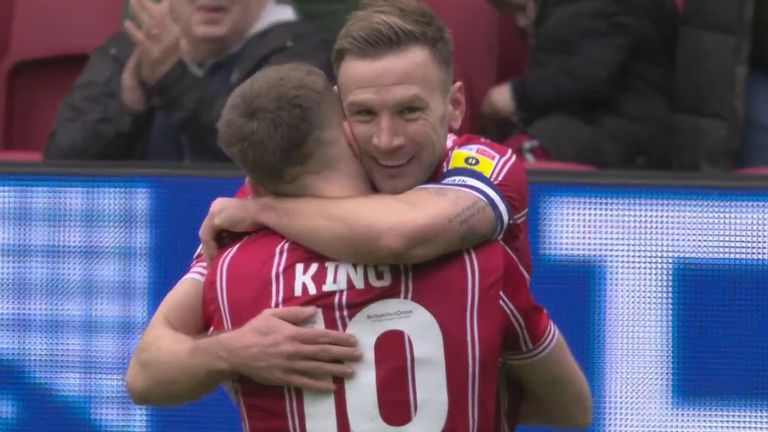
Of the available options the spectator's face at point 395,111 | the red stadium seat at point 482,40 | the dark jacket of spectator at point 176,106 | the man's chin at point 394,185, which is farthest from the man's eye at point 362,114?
the red stadium seat at point 482,40

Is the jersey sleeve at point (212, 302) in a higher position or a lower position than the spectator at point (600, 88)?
higher

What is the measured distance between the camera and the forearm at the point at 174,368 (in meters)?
2.56

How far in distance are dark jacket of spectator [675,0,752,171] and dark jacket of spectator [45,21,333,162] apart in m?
1.01

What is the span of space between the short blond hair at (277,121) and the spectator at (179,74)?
5.84 feet

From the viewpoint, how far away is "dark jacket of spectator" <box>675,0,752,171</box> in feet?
13.9

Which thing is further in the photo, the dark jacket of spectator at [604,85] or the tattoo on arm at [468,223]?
the dark jacket of spectator at [604,85]

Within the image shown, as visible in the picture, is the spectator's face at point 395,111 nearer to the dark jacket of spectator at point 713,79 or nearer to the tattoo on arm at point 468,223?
the tattoo on arm at point 468,223

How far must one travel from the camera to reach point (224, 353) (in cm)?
253

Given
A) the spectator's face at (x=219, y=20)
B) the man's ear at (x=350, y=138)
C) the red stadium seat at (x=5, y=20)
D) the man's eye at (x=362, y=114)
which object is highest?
the man's eye at (x=362, y=114)

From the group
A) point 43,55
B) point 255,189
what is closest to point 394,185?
point 255,189

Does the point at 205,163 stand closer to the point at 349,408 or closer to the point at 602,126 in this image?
the point at 602,126

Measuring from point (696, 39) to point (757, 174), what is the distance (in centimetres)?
45

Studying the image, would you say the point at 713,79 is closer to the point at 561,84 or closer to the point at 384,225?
the point at 561,84

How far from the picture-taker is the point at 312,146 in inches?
97.3
